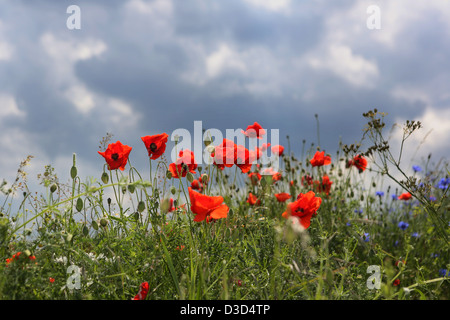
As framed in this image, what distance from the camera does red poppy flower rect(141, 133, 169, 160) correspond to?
2.35 metres

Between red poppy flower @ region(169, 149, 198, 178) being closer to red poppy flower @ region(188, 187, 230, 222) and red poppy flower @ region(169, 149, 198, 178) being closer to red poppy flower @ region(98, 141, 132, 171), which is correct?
red poppy flower @ region(98, 141, 132, 171)

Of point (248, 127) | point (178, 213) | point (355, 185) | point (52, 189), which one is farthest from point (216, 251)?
point (355, 185)

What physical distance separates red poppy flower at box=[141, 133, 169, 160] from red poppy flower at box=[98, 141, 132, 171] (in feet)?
0.34

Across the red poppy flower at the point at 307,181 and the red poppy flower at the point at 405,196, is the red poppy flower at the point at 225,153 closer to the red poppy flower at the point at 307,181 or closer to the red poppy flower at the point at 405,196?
the red poppy flower at the point at 307,181

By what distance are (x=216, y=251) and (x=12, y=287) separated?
2.94 feet

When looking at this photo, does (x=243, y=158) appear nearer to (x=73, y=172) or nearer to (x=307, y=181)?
(x=73, y=172)

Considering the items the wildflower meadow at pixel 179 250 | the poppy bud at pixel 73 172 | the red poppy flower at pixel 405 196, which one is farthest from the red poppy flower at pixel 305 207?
the red poppy flower at pixel 405 196

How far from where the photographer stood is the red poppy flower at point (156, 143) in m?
2.35

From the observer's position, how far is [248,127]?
3.07 metres

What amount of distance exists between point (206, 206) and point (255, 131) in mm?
1277

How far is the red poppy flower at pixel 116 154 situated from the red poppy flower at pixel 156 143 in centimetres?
10

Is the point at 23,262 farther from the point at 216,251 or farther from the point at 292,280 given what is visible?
the point at 292,280

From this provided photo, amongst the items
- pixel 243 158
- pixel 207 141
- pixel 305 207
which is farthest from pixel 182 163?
pixel 305 207

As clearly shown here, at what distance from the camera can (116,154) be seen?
7.59 ft
